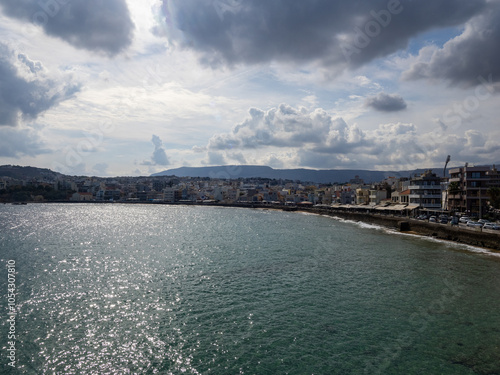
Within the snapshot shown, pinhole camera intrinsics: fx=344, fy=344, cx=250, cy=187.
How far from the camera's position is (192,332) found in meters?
16.2

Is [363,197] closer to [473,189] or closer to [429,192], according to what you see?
[429,192]

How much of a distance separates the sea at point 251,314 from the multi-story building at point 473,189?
111 ft

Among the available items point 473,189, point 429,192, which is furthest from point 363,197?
point 473,189

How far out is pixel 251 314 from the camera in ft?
60.7

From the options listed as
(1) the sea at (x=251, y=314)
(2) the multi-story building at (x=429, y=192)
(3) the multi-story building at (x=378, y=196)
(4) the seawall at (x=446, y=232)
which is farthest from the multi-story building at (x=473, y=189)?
(1) the sea at (x=251, y=314)

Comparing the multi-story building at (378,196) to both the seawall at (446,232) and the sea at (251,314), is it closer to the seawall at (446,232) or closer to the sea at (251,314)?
the seawall at (446,232)

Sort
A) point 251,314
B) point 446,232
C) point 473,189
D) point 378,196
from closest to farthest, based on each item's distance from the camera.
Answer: point 251,314
point 446,232
point 473,189
point 378,196

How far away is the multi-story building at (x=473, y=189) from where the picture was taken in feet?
209

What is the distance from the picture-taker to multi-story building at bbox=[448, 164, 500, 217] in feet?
209

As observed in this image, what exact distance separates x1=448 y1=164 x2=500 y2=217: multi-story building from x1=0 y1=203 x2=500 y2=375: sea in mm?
33690

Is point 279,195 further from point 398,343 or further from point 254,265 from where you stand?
point 398,343

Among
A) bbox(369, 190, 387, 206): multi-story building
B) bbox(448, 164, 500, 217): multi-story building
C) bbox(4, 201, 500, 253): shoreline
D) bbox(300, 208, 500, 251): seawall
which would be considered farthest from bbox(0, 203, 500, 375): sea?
bbox(369, 190, 387, 206): multi-story building

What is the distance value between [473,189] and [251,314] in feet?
204

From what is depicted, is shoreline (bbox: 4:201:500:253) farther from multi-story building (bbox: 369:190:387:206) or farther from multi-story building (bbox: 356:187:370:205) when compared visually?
multi-story building (bbox: 356:187:370:205)
